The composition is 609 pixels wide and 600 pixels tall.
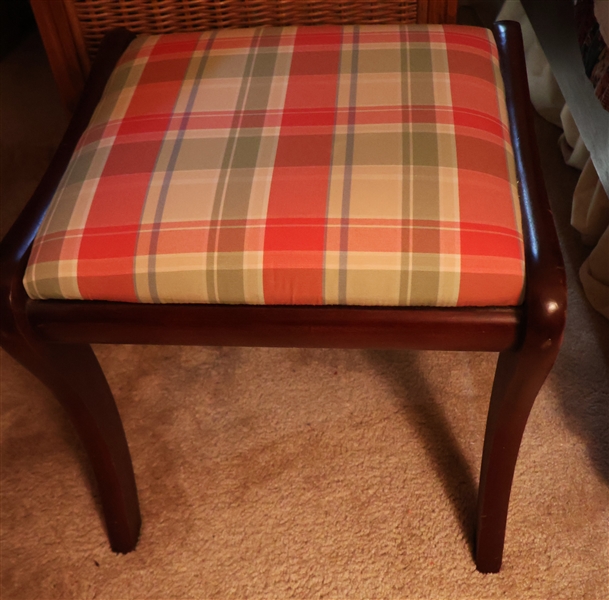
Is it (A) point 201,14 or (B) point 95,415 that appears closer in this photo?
(B) point 95,415

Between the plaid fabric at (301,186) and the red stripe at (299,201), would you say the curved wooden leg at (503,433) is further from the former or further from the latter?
the red stripe at (299,201)

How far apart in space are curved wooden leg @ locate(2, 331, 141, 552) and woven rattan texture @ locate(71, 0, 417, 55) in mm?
502

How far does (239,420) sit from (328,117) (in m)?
0.53

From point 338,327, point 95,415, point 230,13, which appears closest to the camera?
point 338,327

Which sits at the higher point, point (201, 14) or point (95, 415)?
point (201, 14)

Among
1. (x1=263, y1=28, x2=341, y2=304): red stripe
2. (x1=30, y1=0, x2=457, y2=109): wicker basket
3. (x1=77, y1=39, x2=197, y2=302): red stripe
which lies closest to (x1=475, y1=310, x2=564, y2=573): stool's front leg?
(x1=263, y1=28, x2=341, y2=304): red stripe

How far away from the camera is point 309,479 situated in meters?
0.94

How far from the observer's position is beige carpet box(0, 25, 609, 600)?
849mm

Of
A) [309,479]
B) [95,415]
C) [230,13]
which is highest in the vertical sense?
[230,13]

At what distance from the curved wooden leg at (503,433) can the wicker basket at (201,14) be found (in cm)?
54

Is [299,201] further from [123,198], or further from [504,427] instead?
[504,427]

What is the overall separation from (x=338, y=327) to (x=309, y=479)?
1.37 ft

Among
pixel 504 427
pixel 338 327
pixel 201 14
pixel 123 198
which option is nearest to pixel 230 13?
pixel 201 14

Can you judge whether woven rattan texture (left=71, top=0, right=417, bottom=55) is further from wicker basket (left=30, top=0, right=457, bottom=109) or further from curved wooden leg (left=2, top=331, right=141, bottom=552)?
curved wooden leg (left=2, top=331, right=141, bottom=552)
